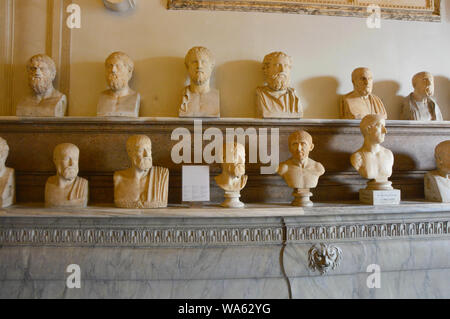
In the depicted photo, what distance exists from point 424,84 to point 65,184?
151 inches

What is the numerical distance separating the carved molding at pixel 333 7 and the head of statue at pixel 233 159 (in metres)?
1.80

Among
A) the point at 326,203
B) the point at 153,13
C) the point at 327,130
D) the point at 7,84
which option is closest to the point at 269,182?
the point at 326,203

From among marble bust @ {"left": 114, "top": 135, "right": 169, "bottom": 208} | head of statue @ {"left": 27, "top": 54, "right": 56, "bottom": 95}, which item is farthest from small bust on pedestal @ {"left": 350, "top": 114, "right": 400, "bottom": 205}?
head of statue @ {"left": 27, "top": 54, "right": 56, "bottom": 95}

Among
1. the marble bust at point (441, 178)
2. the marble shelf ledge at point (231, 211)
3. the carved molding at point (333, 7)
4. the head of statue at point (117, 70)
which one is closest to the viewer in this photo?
the marble shelf ledge at point (231, 211)

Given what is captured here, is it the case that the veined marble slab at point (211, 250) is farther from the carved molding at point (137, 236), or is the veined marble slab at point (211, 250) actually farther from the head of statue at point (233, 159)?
the head of statue at point (233, 159)

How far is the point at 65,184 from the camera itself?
2.60 metres

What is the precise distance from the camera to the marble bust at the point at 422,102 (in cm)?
323

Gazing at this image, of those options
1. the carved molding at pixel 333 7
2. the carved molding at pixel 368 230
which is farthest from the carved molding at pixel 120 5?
the carved molding at pixel 368 230

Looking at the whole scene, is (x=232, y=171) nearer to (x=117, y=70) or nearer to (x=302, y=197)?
(x=302, y=197)

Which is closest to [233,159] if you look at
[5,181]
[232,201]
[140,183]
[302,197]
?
[232,201]

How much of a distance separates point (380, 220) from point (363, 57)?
1.95 m

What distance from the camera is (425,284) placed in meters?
2.78

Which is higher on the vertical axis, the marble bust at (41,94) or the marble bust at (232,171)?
the marble bust at (41,94)

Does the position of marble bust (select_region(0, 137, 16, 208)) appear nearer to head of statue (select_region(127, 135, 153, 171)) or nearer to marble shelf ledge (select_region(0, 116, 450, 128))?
marble shelf ledge (select_region(0, 116, 450, 128))
